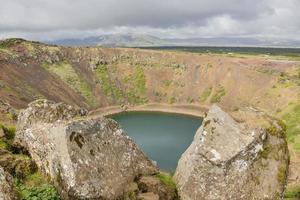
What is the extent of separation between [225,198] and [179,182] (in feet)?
8.77

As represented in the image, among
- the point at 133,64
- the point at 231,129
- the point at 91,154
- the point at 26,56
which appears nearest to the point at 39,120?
the point at 91,154

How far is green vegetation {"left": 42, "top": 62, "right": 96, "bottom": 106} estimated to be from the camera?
162 metres

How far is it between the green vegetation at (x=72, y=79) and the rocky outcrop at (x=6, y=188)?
141840mm

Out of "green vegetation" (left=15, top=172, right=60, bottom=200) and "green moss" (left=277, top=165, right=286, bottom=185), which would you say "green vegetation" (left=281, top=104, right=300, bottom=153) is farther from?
"green vegetation" (left=15, top=172, right=60, bottom=200)

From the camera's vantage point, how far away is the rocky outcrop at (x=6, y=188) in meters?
16.7

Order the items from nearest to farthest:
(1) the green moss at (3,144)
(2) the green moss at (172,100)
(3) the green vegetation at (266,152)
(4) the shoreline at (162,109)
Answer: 1. (3) the green vegetation at (266,152)
2. (1) the green moss at (3,144)
3. (4) the shoreline at (162,109)
4. (2) the green moss at (172,100)

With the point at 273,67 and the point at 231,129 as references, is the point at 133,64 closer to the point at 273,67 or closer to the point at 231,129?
the point at 273,67

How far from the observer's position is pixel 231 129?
2003 cm

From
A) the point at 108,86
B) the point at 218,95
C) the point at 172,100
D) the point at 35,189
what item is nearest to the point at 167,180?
the point at 35,189

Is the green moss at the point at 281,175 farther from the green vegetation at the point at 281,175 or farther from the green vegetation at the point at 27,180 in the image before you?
the green vegetation at the point at 27,180

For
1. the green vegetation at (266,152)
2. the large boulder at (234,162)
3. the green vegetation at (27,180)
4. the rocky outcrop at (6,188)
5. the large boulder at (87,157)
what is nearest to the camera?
the rocky outcrop at (6,188)

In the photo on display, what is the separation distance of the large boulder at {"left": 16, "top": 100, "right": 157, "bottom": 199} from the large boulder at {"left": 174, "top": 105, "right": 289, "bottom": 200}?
2.99m

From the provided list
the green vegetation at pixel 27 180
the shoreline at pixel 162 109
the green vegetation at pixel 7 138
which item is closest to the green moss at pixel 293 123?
the shoreline at pixel 162 109

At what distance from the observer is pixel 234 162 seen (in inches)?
757
